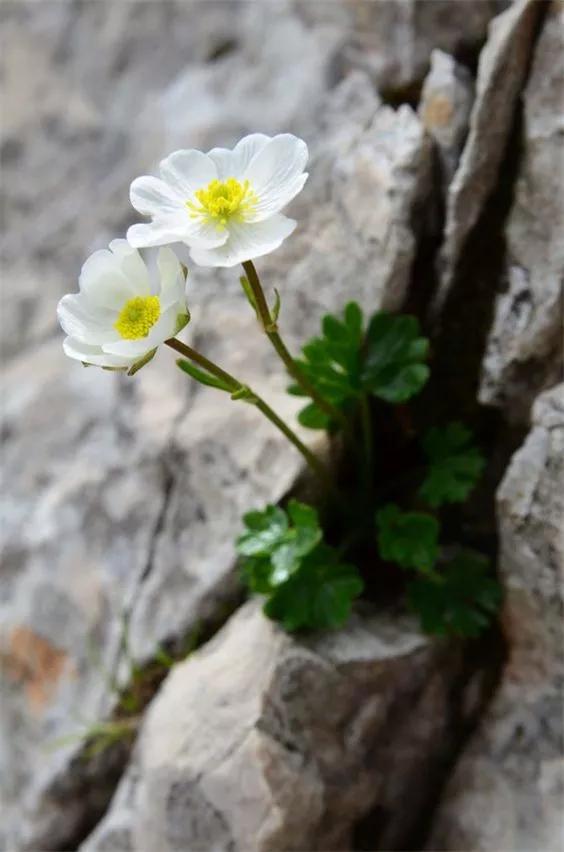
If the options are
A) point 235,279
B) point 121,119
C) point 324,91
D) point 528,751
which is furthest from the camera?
point 121,119

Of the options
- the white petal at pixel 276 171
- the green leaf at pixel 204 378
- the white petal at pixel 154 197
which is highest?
the white petal at pixel 154 197

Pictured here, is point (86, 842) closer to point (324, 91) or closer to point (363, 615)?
point (363, 615)

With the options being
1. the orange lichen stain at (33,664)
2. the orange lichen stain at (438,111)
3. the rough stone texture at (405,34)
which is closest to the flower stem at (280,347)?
the orange lichen stain at (438,111)

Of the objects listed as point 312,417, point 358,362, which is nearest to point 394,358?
point 358,362

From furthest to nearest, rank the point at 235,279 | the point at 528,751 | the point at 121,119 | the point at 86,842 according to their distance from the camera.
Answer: the point at 121,119 < the point at 235,279 < the point at 86,842 < the point at 528,751

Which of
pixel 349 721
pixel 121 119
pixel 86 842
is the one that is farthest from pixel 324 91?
pixel 86 842

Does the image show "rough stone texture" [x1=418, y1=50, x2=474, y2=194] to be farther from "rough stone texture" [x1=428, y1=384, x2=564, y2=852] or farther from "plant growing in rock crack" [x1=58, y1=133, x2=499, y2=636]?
"rough stone texture" [x1=428, y1=384, x2=564, y2=852]

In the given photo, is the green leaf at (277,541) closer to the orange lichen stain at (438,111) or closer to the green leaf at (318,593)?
the green leaf at (318,593)
